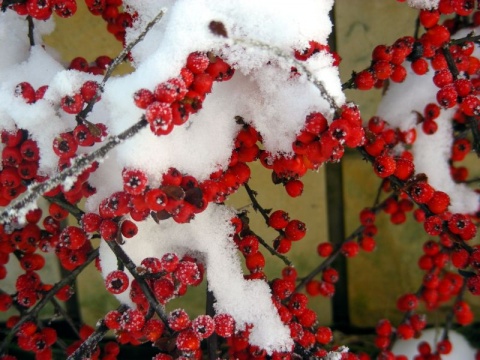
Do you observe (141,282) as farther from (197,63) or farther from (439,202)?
(439,202)

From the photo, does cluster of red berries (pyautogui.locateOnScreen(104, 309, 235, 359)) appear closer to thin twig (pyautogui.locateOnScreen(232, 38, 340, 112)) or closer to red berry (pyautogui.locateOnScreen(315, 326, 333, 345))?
red berry (pyautogui.locateOnScreen(315, 326, 333, 345))

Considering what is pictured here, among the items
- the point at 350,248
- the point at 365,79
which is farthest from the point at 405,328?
the point at 365,79

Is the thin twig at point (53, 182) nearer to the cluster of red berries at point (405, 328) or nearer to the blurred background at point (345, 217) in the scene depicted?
the blurred background at point (345, 217)

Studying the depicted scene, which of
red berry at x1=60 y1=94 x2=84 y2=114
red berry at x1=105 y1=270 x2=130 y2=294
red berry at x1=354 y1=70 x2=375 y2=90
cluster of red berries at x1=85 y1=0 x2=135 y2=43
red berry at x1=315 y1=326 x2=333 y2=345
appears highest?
cluster of red berries at x1=85 y1=0 x2=135 y2=43

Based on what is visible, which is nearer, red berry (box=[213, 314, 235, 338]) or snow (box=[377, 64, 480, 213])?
red berry (box=[213, 314, 235, 338])

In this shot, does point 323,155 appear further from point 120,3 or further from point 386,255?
point 386,255

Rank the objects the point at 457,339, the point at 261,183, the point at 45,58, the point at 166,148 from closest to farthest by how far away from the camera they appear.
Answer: the point at 166,148
the point at 45,58
the point at 261,183
the point at 457,339

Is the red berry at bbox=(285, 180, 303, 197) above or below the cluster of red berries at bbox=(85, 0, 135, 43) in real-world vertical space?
below

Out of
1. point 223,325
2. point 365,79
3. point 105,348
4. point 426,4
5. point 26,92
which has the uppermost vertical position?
point 426,4

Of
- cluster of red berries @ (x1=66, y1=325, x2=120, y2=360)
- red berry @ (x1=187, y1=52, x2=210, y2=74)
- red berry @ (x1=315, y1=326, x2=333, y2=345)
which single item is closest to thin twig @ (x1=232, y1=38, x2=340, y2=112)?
red berry @ (x1=187, y1=52, x2=210, y2=74)

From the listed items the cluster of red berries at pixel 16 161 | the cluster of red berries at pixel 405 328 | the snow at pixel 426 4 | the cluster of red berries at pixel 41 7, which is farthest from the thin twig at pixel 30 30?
the cluster of red berries at pixel 405 328

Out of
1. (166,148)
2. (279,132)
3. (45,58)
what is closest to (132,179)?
(166,148)
